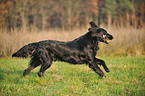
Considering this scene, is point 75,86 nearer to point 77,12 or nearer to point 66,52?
point 66,52

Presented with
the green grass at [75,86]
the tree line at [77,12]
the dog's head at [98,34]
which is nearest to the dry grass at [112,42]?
the green grass at [75,86]

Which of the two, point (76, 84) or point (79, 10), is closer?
point (76, 84)

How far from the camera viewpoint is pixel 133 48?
338 inches

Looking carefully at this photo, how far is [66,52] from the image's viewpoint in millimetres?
4195

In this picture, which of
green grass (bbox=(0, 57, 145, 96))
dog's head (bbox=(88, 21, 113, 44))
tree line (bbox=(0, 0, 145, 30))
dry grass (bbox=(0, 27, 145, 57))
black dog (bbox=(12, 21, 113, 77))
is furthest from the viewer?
tree line (bbox=(0, 0, 145, 30))

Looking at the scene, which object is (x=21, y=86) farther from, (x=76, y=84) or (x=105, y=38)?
(x=105, y=38)

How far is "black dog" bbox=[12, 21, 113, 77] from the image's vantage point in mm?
4131

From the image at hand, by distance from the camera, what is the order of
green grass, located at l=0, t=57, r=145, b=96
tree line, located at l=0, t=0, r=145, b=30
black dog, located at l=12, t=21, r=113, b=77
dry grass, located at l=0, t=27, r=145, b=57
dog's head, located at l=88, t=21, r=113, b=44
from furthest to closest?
1. tree line, located at l=0, t=0, r=145, b=30
2. dry grass, located at l=0, t=27, r=145, b=57
3. dog's head, located at l=88, t=21, r=113, b=44
4. black dog, located at l=12, t=21, r=113, b=77
5. green grass, located at l=0, t=57, r=145, b=96

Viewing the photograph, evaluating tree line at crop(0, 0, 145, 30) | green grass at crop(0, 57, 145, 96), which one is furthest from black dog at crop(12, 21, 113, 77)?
tree line at crop(0, 0, 145, 30)

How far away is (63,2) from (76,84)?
102 ft

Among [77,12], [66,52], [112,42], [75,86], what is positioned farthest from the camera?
[77,12]

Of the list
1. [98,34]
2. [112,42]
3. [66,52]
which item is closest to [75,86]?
[66,52]

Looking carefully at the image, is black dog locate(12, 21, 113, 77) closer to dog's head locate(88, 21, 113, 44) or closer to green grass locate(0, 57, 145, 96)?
dog's head locate(88, 21, 113, 44)

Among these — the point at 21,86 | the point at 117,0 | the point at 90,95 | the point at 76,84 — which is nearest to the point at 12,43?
the point at 21,86
